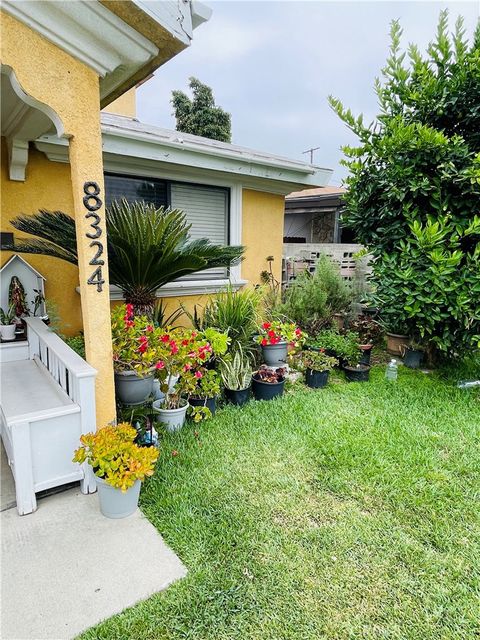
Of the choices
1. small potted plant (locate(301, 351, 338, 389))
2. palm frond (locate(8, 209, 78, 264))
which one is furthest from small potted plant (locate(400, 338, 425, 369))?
palm frond (locate(8, 209, 78, 264))

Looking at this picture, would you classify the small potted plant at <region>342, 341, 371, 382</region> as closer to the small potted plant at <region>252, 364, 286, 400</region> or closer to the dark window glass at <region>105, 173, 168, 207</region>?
the small potted plant at <region>252, 364, 286, 400</region>

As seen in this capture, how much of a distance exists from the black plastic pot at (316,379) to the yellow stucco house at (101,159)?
78.5 inches

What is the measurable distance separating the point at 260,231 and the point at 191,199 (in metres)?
1.43

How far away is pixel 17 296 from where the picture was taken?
4059 mm

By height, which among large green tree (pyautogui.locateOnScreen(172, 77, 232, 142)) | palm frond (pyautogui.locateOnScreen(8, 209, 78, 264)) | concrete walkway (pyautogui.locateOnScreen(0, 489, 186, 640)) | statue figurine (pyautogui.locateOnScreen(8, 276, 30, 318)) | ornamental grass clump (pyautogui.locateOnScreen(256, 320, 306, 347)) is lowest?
concrete walkway (pyautogui.locateOnScreen(0, 489, 186, 640))

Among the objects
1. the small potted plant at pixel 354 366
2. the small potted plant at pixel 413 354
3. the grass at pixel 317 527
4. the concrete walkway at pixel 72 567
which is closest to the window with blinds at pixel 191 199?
the small potted plant at pixel 354 366

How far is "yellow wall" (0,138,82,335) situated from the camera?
4.02m

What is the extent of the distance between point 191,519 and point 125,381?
133cm

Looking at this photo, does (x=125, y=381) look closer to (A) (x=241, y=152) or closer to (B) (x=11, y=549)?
(B) (x=11, y=549)

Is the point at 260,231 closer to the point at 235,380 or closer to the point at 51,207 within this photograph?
the point at 235,380

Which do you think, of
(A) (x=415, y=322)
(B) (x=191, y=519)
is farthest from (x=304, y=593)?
(A) (x=415, y=322)

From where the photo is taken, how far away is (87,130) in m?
2.44

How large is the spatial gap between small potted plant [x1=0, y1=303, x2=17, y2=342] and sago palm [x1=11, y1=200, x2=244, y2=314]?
0.75 m

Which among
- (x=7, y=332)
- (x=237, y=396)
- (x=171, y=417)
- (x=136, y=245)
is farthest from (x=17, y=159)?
(x=237, y=396)
